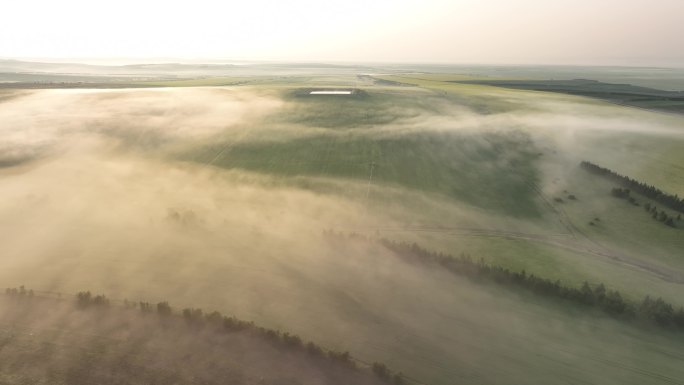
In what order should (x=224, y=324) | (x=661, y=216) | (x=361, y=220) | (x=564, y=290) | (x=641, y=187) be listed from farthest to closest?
(x=641, y=187) < (x=661, y=216) < (x=361, y=220) < (x=564, y=290) < (x=224, y=324)

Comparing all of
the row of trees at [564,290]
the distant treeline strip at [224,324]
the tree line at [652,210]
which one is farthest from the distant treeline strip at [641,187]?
the distant treeline strip at [224,324]

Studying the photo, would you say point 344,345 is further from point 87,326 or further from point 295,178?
point 295,178

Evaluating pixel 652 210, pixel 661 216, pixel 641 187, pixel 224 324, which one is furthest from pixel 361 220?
pixel 641 187

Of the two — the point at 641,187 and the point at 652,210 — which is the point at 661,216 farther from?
the point at 641,187

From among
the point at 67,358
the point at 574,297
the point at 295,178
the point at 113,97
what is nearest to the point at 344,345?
the point at 67,358

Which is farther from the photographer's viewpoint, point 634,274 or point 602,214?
point 602,214

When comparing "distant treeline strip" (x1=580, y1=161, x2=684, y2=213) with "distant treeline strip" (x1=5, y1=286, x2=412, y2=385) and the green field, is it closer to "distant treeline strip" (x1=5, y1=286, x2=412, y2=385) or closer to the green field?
the green field
